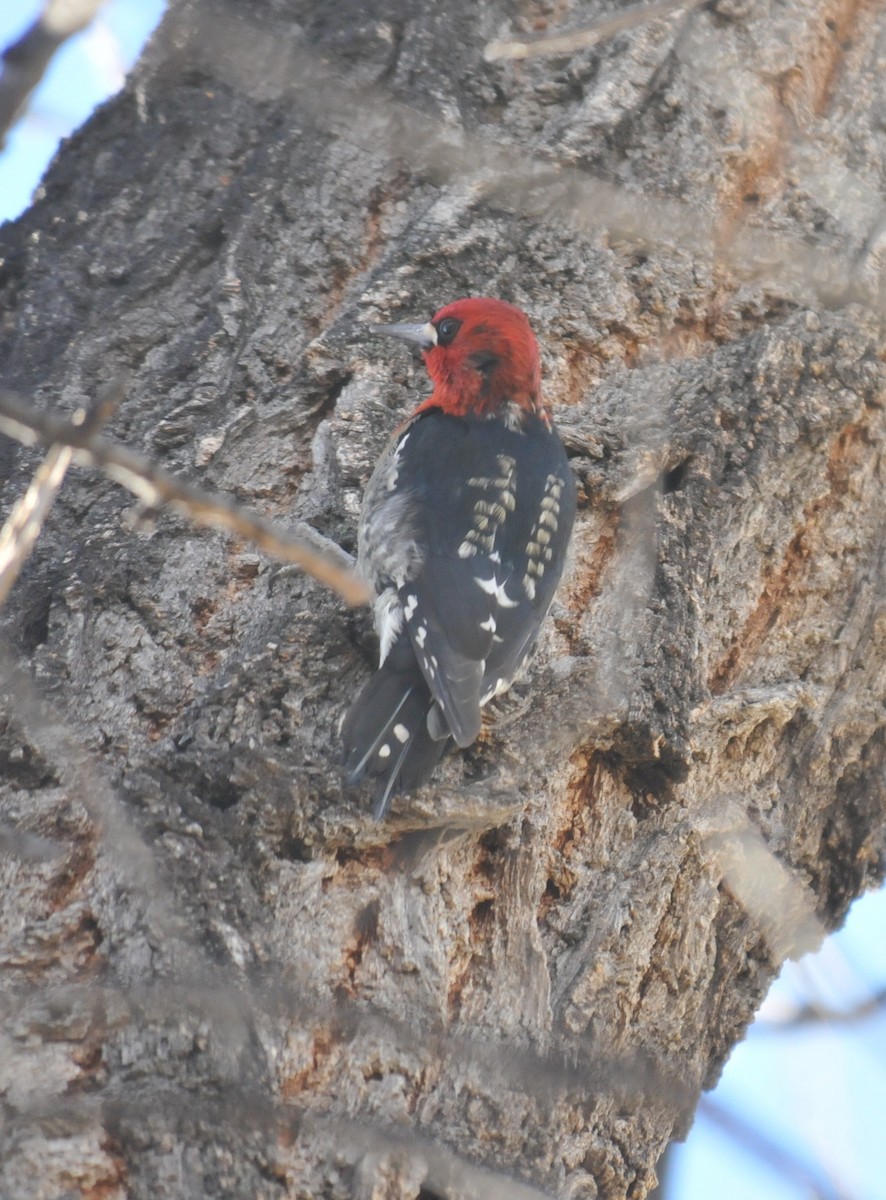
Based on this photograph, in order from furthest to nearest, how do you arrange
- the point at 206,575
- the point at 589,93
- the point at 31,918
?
1. the point at 589,93
2. the point at 206,575
3. the point at 31,918

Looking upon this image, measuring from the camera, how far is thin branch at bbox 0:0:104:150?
1193mm

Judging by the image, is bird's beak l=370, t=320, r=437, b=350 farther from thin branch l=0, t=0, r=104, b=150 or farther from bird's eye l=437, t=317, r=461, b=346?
thin branch l=0, t=0, r=104, b=150

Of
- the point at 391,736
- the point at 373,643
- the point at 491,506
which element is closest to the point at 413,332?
the point at 491,506

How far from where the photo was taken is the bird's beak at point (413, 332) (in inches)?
119

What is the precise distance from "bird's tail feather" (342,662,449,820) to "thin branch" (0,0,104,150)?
1.26 m

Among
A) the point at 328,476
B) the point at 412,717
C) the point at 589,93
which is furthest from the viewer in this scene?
the point at 589,93

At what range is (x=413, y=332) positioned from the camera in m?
3.07

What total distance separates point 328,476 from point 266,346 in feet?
1.26

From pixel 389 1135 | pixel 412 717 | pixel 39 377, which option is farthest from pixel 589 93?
pixel 389 1135

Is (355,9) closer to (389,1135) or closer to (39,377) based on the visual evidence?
(39,377)

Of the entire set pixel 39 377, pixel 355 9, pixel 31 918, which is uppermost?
pixel 355 9

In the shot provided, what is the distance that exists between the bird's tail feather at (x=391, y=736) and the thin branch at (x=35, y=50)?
49.4 inches

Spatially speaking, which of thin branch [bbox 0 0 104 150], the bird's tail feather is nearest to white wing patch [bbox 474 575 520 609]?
the bird's tail feather

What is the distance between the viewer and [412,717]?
2.46 m
